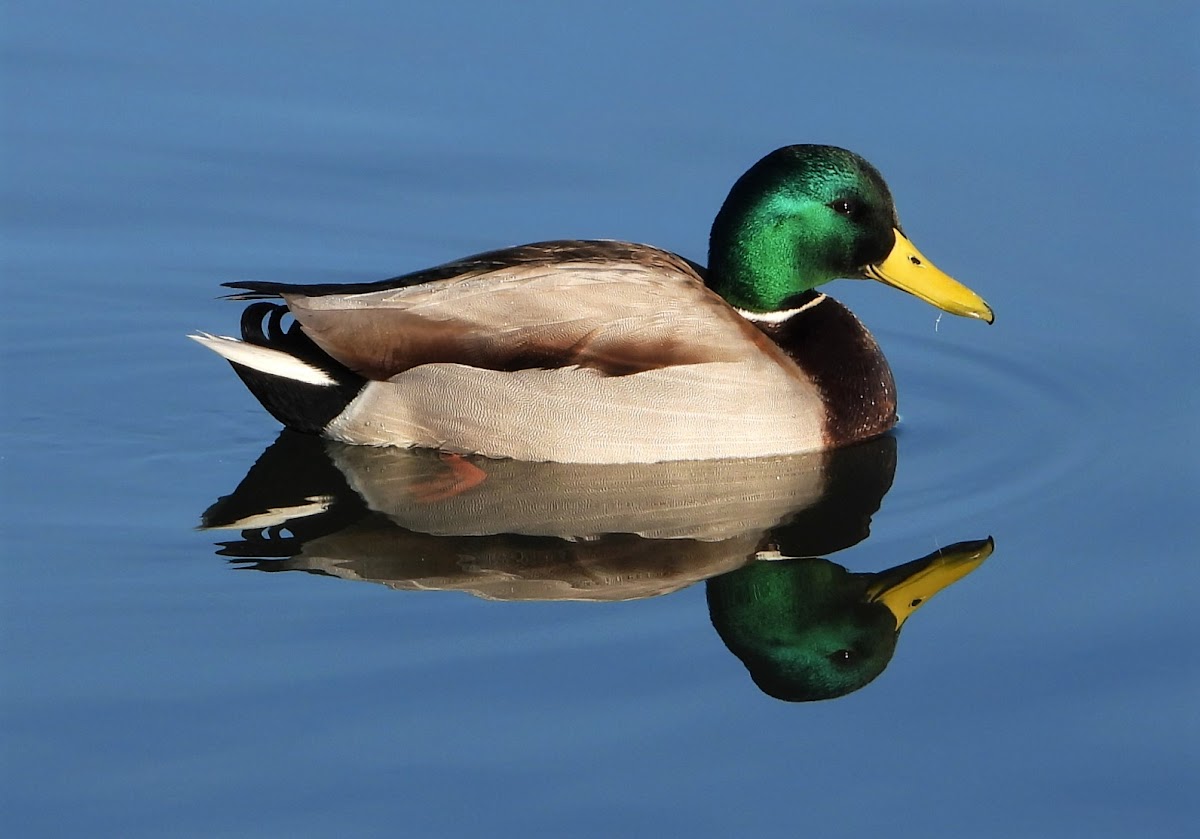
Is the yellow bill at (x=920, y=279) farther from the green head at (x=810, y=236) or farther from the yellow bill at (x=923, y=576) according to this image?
the yellow bill at (x=923, y=576)

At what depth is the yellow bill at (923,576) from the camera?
25.7ft

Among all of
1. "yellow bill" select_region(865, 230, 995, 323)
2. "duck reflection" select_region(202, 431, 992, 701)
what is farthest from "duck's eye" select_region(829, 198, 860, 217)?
"duck reflection" select_region(202, 431, 992, 701)

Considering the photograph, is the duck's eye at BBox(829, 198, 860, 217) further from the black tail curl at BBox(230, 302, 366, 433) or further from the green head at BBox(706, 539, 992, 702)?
the black tail curl at BBox(230, 302, 366, 433)

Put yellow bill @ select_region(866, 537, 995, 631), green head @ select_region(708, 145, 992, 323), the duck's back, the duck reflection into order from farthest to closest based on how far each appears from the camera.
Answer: green head @ select_region(708, 145, 992, 323) → the duck's back → yellow bill @ select_region(866, 537, 995, 631) → the duck reflection

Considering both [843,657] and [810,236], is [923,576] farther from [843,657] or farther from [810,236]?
[810,236]

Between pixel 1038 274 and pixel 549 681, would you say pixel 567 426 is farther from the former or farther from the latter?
pixel 1038 274

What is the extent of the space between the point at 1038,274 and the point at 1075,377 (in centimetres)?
103

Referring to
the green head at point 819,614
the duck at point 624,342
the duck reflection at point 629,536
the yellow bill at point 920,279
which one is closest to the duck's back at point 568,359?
the duck at point 624,342

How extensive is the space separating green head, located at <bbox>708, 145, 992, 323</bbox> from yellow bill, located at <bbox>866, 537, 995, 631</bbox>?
4.93 ft

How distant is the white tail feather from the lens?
929 centimetres

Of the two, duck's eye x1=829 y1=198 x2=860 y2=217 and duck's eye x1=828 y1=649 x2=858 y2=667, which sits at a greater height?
duck's eye x1=829 y1=198 x2=860 y2=217

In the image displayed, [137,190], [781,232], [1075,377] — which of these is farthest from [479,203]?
[1075,377]

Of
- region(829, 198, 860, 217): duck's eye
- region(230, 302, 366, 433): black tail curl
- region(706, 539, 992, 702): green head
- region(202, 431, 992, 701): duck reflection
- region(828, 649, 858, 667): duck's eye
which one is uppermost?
region(829, 198, 860, 217): duck's eye

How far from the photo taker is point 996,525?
8.53 m
